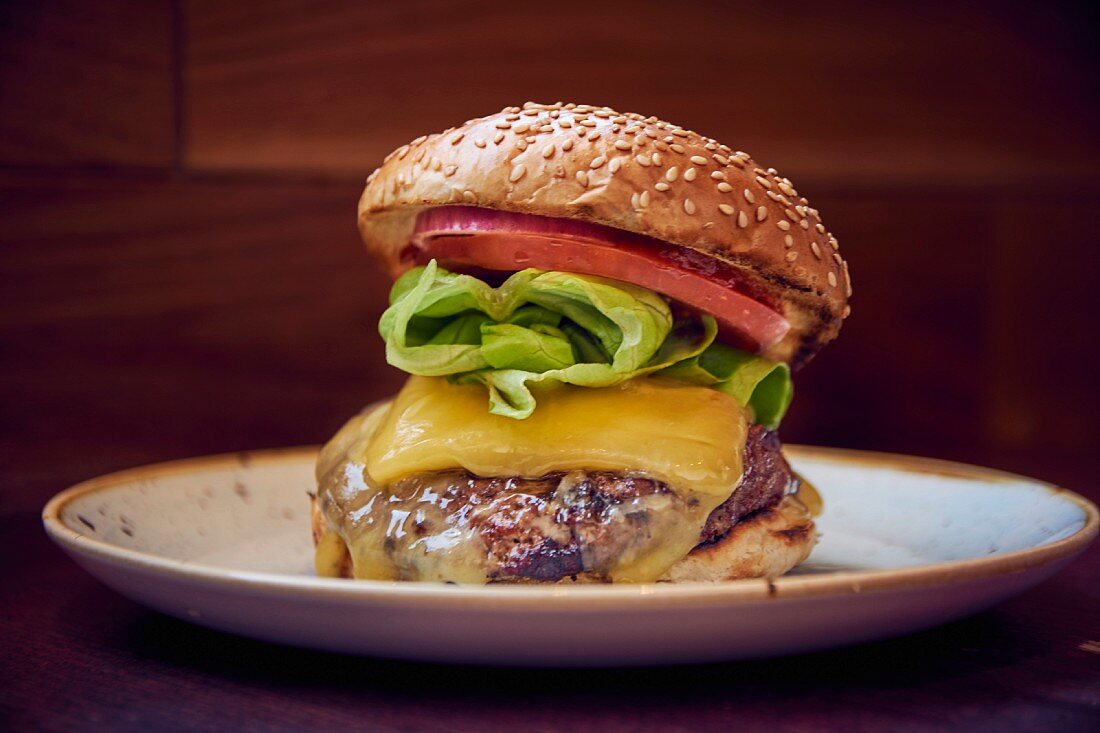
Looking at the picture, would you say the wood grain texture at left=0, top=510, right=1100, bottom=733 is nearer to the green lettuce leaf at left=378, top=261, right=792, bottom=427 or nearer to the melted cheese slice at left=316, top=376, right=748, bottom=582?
the melted cheese slice at left=316, top=376, right=748, bottom=582

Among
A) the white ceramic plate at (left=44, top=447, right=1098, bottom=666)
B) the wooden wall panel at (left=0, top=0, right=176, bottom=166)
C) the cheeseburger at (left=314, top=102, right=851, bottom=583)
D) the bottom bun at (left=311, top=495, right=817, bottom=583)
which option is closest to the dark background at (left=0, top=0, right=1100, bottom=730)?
the wooden wall panel at (left=0, top=0, right=176, bottom=166)

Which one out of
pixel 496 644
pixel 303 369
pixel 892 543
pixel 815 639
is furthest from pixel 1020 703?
pixel 303 369

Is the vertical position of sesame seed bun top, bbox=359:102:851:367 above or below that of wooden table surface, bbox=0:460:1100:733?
above

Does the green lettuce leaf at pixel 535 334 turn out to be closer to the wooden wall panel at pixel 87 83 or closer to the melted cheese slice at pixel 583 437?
the melted cheese slice at pixel 583 437

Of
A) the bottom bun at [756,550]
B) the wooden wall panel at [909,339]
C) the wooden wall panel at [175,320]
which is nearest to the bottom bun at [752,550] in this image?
the bottom bun at [756,550]

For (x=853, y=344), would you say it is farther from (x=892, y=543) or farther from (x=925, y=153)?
(x=892, y=543)

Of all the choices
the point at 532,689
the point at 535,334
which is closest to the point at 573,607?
the point at 532,689
